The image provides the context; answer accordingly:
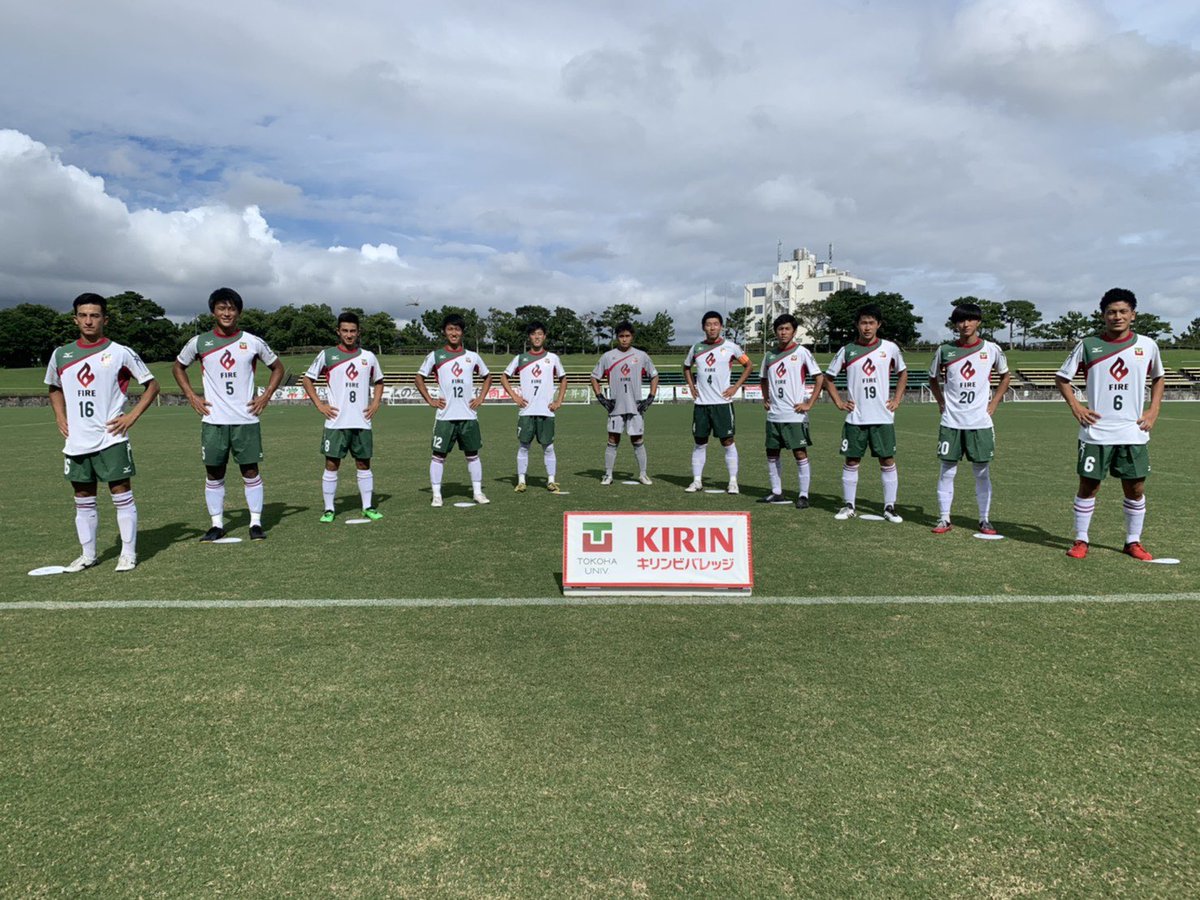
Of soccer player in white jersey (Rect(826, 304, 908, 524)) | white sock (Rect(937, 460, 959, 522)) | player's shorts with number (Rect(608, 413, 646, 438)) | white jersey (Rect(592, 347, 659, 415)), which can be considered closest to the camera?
white sock (Rect(937, 460, 959, 522))

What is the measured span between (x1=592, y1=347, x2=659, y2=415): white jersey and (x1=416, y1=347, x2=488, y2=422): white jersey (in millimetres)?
2208

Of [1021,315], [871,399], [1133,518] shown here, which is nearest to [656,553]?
[871,399]

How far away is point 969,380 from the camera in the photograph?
734cm

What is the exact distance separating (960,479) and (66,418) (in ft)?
39.2

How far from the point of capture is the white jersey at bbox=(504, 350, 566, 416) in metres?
10.3

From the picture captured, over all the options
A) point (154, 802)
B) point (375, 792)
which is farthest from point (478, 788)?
point (154, 802)

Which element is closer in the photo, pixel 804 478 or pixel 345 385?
pixel 345 385

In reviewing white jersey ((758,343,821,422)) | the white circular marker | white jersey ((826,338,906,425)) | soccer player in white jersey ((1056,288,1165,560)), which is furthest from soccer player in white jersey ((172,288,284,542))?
soccer player in white jersey ((1056,288,1165,560))

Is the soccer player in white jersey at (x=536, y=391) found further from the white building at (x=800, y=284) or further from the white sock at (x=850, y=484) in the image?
the white building at (x=800, y=284)

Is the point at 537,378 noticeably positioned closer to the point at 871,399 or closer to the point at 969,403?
the point at 871,399

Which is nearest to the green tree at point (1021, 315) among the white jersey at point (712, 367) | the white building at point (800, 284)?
the white building at point (800, 284)

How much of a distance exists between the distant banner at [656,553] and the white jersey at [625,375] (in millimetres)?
5494

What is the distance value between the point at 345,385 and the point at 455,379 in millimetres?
1568

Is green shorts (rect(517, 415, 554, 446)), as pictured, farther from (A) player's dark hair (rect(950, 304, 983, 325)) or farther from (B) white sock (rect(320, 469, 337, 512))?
(A) player's dark hair (rect(950, 304, 983, 325))
